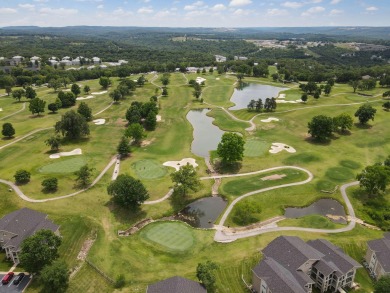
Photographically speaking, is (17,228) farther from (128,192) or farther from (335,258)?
(335,258)

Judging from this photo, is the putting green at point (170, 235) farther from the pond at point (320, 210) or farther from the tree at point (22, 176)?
the tree at point (22, 176)

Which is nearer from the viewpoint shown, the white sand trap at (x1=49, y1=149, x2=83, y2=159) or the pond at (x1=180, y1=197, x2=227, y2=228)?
the pond at (x1=180, y1=197, x2=227, y2=228)

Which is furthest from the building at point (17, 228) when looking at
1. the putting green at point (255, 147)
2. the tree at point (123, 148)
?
the putting green at point (255, 147)

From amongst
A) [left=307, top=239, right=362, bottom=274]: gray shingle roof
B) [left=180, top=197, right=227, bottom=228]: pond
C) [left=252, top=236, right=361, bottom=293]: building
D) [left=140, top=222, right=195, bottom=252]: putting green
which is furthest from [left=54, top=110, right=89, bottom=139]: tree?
[left=307, top=239, right=362, bottom=274]: gray shingle roof

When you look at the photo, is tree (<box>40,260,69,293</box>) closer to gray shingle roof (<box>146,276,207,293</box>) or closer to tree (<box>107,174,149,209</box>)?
gray shingle roof (<box>146,276,207,293</box>)

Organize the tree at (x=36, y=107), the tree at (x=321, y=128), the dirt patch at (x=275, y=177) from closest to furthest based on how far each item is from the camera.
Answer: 1. the dirt patch at (x=275, y=177)
2. the tree at (x=321, y=128)
3. the tree at (x=36, y=107)

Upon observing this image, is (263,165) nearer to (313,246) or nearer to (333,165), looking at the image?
(333,165)
